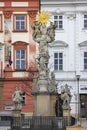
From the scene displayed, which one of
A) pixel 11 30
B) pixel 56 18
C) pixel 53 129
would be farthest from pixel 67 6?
pixel 53 129

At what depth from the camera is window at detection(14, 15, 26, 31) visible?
172 feet

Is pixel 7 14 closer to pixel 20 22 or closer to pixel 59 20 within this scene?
pixel 20 22

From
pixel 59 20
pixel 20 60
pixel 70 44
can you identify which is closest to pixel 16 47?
pixel 20 60

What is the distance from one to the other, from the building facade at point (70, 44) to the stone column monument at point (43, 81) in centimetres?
2046

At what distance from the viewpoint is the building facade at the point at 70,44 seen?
51438mm

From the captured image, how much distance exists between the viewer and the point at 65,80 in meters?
51.4

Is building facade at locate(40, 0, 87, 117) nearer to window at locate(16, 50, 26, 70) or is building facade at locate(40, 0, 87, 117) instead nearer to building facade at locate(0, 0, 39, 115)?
building facade at locate(0, 0, 39, 115)

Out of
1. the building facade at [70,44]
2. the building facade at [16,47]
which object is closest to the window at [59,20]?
the building facade at [70,44]

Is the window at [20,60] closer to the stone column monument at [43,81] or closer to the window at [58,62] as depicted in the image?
the window at [58,62]

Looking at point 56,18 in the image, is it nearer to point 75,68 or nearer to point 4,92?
point 75,68

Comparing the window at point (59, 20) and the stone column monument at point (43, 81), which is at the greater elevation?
the window at point (59, 20)

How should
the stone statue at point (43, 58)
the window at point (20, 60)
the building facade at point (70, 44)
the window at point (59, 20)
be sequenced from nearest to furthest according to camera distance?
the stone statue at point (43, 58) < the building facade at point (70, 44) < the window at point (20, 60) < the window at point (59, 20)

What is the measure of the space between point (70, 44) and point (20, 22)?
16.3ft

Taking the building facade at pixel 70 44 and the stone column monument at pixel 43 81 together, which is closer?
the stone column monument at pixel 43 81
